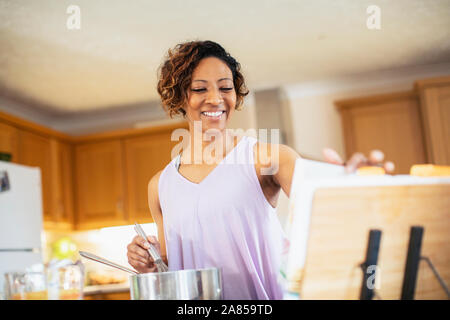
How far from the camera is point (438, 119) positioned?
3.49m

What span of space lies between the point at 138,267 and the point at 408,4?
2.47 m

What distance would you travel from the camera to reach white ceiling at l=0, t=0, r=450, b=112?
2701mm

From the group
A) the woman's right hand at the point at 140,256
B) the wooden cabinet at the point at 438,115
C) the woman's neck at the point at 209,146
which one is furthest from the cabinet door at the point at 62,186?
the woman's right hand at the point at 140,256

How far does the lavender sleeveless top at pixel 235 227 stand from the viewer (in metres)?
0.93

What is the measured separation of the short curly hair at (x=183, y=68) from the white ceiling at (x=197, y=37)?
1.64m

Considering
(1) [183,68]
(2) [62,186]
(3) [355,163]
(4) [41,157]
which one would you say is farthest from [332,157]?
(2) [62,186]

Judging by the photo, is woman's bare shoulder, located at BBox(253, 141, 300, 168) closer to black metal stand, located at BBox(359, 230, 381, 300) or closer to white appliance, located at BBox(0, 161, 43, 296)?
black metal stand, located at BBox(359, 230, 381, 300)

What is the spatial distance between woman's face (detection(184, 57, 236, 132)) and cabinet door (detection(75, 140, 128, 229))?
3.27 m

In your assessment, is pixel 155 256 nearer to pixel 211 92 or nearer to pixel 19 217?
pixel 211 92

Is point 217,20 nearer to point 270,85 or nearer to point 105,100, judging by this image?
point 270,85

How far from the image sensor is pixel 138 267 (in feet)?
2.96

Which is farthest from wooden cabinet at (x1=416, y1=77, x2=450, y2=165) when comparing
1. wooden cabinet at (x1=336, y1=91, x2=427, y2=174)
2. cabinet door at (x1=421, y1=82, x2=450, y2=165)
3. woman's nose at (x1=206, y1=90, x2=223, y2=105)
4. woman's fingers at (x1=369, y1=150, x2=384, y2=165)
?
woman's fingers at (x1=369, y1=150, x2=384, y2=165)

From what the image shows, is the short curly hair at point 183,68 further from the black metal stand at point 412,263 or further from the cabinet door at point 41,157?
the cabinet door at point 41,157
